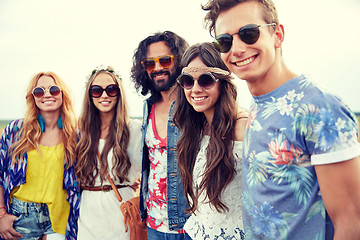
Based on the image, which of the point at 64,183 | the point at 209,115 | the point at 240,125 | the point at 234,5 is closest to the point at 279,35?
the point at 234,5

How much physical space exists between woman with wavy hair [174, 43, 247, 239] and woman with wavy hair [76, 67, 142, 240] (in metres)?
1.03

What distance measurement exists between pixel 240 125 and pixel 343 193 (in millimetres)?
1030

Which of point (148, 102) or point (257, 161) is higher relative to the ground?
point (148, 102)

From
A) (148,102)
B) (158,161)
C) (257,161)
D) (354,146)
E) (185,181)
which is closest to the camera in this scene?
(354,146)

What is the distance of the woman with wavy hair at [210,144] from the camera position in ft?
6.83

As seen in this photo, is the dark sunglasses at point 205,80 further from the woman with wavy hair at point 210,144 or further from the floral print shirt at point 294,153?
the floral print shirt at point 294,153

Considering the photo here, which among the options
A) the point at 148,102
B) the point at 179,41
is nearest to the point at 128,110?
the point at 148,102

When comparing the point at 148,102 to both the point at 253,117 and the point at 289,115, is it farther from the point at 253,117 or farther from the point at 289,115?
the point at 289,115

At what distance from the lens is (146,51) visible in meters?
3.59

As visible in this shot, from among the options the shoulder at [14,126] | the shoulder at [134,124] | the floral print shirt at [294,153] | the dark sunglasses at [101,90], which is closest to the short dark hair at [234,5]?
the floral print shirt at [294,153]

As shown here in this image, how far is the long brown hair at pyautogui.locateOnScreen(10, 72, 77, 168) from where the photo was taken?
3318 millimetres

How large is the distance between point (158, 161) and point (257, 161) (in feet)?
5.47

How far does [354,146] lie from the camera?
4.16 feet

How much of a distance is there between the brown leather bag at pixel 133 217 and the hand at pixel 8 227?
1.29 metres
